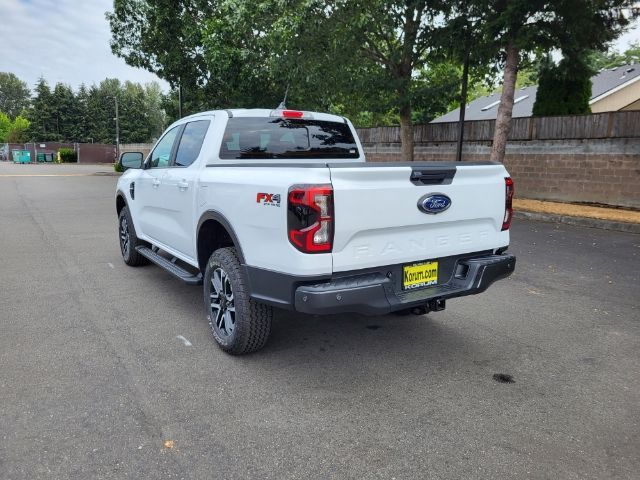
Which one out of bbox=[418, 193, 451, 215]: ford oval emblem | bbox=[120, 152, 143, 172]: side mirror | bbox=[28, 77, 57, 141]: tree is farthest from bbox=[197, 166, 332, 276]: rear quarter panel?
bbox=[28, 77, 57, 141]: tree

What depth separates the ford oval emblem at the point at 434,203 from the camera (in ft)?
11.0

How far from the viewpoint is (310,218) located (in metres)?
2.95

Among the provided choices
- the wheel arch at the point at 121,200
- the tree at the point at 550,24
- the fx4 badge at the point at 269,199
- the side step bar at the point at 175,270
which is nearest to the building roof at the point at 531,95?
the tree at the point at 550,24

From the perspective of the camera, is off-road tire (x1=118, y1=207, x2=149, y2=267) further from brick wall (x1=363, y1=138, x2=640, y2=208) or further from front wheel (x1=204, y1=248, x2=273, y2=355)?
brick wall (x1=363, y1=138, x2=640, y2=208)

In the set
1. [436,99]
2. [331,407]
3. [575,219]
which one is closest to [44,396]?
[331,407]

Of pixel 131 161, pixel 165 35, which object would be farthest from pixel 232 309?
pixel 165 35

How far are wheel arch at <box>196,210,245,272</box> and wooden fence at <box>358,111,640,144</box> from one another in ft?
37.3

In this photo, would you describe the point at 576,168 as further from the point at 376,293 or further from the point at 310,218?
the point at 310,218

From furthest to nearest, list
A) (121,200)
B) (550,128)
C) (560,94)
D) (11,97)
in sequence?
(11,97)
(560,94)
(550,128)
(121,200)

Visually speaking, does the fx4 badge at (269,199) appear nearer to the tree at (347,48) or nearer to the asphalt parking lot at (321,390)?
the asphalt parking lot at (321,390)

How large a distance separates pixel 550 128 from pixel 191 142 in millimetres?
11577

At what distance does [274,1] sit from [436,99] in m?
5.80

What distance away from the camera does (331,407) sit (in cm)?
303

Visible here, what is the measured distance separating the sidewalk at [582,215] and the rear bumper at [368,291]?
7677mm
